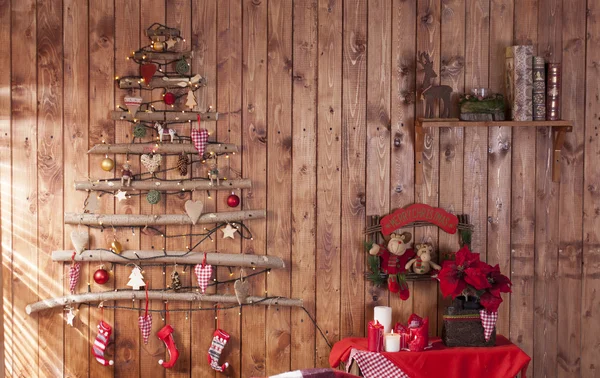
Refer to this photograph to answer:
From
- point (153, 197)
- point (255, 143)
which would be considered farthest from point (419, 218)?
point (153, 197)

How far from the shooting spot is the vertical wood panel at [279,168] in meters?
3.10

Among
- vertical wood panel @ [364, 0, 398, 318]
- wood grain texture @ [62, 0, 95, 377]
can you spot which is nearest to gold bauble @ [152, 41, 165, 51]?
wood grain texture @ [62, 0, 95, 377]

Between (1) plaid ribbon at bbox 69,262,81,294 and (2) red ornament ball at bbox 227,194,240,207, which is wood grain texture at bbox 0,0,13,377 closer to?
(1) plaid ribbon at bbox 69,262,81,294

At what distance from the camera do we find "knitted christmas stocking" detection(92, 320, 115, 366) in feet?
9.97

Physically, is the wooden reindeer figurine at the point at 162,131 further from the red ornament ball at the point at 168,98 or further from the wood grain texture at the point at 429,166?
the wood grain texture at the point at 429,166

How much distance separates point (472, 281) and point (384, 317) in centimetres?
40

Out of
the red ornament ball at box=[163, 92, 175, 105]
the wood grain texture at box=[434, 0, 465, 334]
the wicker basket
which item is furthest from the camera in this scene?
the wood grain texture at box=[434, 0, 465, 334]

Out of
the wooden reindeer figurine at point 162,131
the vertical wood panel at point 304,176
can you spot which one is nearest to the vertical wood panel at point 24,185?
the wooden reindeer figurine at point 162,131

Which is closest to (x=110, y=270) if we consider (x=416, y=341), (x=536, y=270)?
(x=416, y=341)

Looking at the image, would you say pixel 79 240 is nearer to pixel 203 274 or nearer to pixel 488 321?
pixel 203 274

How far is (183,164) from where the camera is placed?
3.04 metres

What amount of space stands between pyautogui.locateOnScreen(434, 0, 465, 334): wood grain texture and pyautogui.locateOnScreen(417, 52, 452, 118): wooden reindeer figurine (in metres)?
0.09

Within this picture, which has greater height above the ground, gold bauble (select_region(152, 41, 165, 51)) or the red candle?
gold bauble (select_region(152, 41, 165, 51))

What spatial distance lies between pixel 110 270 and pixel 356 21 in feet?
4.95
